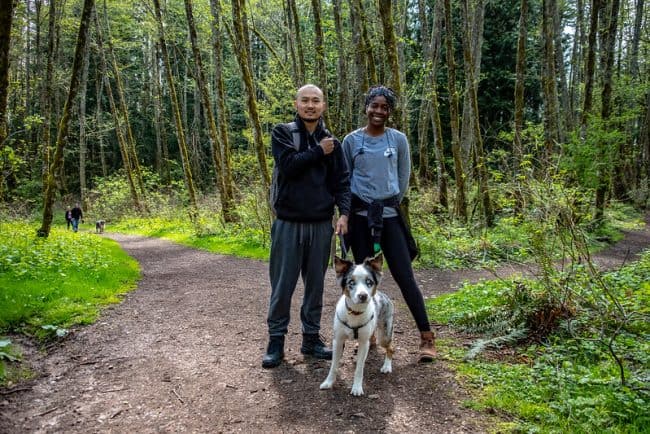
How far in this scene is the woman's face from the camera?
3797mm

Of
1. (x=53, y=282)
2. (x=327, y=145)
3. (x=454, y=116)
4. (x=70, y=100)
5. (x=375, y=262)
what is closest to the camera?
(x=375, y=262)

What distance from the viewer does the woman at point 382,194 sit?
3.86m

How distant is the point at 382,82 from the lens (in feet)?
58.5

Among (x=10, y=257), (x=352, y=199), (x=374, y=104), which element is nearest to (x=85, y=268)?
(x=10, y=257)

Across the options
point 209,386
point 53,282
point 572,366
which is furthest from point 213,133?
point 572,366

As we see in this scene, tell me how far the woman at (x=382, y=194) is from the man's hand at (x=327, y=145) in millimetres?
291

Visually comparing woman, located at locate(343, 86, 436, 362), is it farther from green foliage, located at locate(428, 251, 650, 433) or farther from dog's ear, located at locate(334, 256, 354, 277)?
green foliage, located at locate(428, 251, 650, 433)

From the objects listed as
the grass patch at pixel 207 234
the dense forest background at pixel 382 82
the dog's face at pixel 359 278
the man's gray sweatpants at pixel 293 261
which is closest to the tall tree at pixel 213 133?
the dense forest background at pixel 382 82

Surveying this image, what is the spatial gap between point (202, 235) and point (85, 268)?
23.3 ft

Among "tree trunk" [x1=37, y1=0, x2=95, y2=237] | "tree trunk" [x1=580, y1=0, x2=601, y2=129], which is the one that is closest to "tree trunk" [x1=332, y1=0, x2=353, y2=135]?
"tree trunk" [x1=37, y1=0, x2=95, y2=237]

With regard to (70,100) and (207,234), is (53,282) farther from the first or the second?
(207,234)

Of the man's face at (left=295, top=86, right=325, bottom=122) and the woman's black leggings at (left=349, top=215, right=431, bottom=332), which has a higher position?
the man's face at (left=295, top=86, right=325, bottom=122)

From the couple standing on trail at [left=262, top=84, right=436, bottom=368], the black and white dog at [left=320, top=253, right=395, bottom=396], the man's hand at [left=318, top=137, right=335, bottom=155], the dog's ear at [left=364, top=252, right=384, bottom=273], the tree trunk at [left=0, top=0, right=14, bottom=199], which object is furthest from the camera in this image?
the tree trunk at [left=0, top=0, right=14, bottom=199]

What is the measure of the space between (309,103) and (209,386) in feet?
8.90
